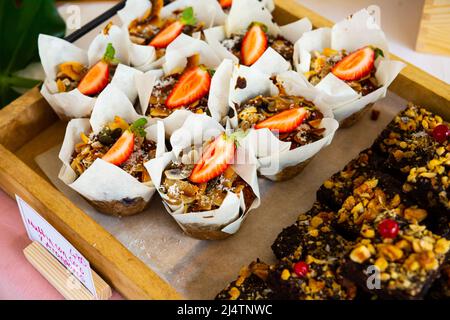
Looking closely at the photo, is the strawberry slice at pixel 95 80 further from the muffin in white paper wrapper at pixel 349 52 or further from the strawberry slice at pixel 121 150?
the muffin in white paper wrapper at pixel 349 52

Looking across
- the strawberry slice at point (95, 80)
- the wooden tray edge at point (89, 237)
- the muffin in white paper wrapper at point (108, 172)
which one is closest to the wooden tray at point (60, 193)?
the wooden tray edge at point (89, 237)

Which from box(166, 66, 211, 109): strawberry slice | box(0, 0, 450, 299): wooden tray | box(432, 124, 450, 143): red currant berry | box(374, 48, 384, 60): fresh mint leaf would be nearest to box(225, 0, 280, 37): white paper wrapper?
box(0, 0, 450, 299): wooden tray

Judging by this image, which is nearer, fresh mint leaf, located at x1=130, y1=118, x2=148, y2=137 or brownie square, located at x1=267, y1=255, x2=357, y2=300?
brownie square, located at x1=267, y1=255, x2=357, y2=300

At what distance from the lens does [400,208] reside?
1.91 metres

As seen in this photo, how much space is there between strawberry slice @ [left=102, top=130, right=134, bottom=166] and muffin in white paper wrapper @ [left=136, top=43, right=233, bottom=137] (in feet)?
0.47

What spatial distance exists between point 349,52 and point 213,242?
41.6 inches

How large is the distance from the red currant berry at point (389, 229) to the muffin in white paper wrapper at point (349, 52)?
0.71m

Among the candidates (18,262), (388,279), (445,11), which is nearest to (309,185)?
(388,279)

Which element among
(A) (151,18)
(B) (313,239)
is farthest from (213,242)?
(A) (151,18)

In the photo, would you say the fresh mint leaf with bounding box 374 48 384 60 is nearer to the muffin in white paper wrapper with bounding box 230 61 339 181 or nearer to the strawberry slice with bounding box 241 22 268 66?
the muffin in white paper wrapper with bounding box 230 61 339 181

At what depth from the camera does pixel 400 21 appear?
9.91 ft

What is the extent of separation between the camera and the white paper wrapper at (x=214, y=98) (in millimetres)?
2270

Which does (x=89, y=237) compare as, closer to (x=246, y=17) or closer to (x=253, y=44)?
(x=253, y=44)

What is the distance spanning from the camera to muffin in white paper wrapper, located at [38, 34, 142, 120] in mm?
2359
